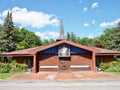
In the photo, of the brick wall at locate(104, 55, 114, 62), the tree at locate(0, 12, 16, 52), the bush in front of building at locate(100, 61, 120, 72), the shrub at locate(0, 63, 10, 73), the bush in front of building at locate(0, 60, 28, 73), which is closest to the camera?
the shrub at locate(0, 63, 10, 73)

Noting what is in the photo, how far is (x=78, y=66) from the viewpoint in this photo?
34.2m

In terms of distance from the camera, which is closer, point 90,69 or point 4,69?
point 4,69

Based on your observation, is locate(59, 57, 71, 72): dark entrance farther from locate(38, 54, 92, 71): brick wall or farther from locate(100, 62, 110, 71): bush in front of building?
locate(100, 62, 110, 71): bush in front of building

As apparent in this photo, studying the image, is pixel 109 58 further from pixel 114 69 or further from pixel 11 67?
pixel 11 67

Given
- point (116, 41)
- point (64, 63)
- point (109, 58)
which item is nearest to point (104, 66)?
point (109, 58)

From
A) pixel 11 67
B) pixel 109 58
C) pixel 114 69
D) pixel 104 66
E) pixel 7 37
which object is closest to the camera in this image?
pixel 114 69

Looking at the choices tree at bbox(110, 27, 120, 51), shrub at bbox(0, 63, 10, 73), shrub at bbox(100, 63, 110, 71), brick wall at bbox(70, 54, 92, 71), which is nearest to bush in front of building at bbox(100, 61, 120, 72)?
shrub at bbox(100, 63, 110, 71)

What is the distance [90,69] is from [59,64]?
4.48 m

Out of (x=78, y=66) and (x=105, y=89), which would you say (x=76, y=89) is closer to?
(x=105, y=89)

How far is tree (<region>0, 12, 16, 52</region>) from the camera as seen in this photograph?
53.1 meters

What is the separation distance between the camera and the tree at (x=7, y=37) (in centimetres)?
5306

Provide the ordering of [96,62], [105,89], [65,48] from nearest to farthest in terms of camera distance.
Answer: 1. [105,89]
2. [65,48]
3. [96,62]

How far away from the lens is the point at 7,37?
54406mm

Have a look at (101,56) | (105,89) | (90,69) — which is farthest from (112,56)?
(105,89)
